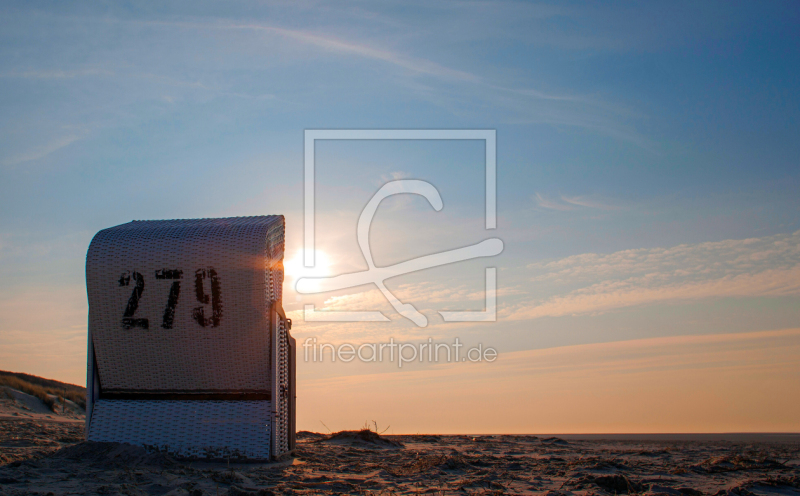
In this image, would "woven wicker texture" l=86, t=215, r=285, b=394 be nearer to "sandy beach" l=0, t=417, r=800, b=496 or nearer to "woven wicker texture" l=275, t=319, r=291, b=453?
Result: "woven wicker texture" l=275, t=319, r=291, b=453

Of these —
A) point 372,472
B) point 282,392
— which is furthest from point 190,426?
point 372,472

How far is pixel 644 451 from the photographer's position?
10.2 m

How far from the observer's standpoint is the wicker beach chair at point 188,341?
303 inches

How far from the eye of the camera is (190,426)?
303 inches

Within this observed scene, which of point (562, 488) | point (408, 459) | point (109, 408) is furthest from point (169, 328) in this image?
point (562, 488)

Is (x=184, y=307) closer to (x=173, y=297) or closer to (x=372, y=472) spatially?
(x=173, y=297)

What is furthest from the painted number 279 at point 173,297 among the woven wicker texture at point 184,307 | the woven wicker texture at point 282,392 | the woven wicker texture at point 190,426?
the woven wicker texture at point 190,426

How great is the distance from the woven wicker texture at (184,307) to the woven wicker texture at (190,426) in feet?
0.80

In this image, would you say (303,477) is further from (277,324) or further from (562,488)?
(562,488)

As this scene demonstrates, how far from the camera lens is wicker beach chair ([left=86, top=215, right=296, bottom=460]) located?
770 cm

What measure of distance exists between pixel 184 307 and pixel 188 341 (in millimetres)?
453

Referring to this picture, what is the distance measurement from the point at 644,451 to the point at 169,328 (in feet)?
26.2

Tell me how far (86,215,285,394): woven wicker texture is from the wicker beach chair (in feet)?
0.04

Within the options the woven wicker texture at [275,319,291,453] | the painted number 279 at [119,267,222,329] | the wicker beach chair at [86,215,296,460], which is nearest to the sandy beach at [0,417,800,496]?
the woven wicker texture at [275,319,291,453]
